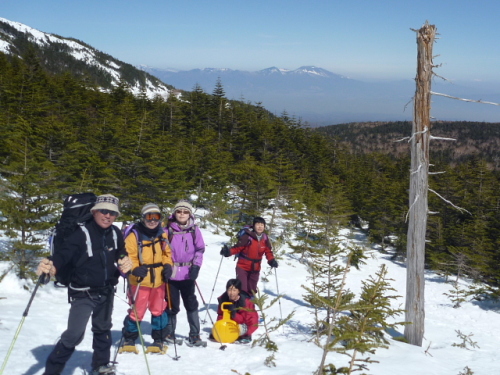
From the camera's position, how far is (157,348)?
4543mm

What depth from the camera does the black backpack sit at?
130 inches

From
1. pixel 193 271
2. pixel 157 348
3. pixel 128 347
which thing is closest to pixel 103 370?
pixel 128 347

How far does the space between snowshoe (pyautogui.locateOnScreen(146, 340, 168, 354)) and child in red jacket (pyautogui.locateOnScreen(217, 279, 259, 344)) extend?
50.6 inches

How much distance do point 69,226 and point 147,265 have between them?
114 cm

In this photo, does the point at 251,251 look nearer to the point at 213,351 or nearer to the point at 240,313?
the point at 240,313

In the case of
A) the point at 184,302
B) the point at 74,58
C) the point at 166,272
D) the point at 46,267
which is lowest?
the point at 184,302

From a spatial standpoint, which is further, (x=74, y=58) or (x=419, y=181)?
(x=74, y=58)

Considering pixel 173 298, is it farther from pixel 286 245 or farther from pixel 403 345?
pixel 286 245

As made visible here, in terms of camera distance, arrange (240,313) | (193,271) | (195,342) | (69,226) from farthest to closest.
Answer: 1. (240,313)
2. (195,342)
3. (193,271)
4. (69,226)

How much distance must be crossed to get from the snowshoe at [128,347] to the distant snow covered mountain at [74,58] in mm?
96214

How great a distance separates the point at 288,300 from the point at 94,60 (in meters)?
134

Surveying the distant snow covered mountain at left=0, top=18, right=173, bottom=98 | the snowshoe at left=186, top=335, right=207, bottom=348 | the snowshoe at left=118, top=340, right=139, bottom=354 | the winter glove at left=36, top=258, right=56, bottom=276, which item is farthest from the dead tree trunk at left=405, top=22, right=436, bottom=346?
the distant snow covered mountain at left=0, top=18, right=173, bottom=98

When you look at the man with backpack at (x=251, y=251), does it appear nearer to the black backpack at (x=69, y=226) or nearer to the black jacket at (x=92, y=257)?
the black jacket at (x=92, y=257)

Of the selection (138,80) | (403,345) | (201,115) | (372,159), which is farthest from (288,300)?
(138,80)
